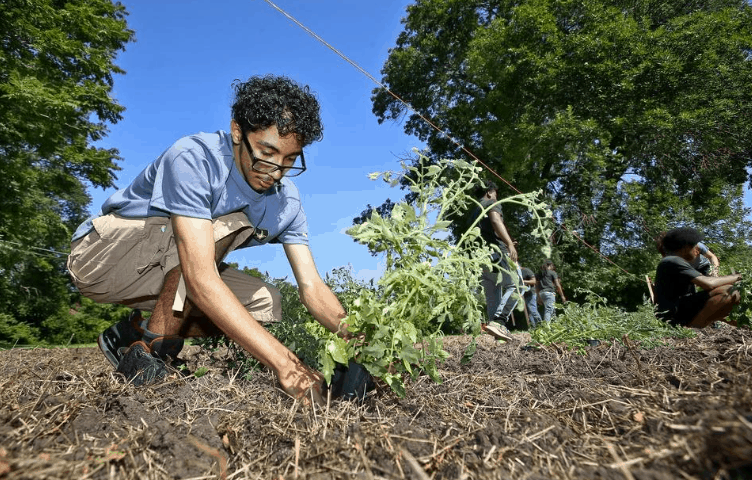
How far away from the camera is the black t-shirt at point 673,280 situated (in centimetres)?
507

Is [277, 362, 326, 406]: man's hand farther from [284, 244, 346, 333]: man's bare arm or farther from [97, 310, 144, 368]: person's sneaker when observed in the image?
[97, 310, 144, 368]: person's sneaker

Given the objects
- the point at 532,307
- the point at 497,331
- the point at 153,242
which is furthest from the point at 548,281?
the point at 153,242

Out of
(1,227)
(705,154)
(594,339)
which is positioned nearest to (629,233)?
(705,154)

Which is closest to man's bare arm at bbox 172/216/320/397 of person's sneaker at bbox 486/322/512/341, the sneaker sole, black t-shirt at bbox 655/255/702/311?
the sneaker sole

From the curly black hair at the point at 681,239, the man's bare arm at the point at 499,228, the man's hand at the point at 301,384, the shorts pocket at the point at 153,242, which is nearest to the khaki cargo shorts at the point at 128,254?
the shorts pocket at the point at 153,242

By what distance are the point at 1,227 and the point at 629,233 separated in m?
18.2

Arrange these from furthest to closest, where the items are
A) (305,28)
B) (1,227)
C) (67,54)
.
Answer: (67,54), (1,227), (305,28)

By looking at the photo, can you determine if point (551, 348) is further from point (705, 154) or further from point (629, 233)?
point (705, 154)

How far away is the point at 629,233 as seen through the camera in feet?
52.6

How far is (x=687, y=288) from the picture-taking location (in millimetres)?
5262

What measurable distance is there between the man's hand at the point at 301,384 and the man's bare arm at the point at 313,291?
0.44 metres

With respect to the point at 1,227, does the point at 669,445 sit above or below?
above

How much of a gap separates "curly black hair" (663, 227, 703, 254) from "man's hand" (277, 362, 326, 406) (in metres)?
4.72

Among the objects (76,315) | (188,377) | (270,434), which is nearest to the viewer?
(270,434)
